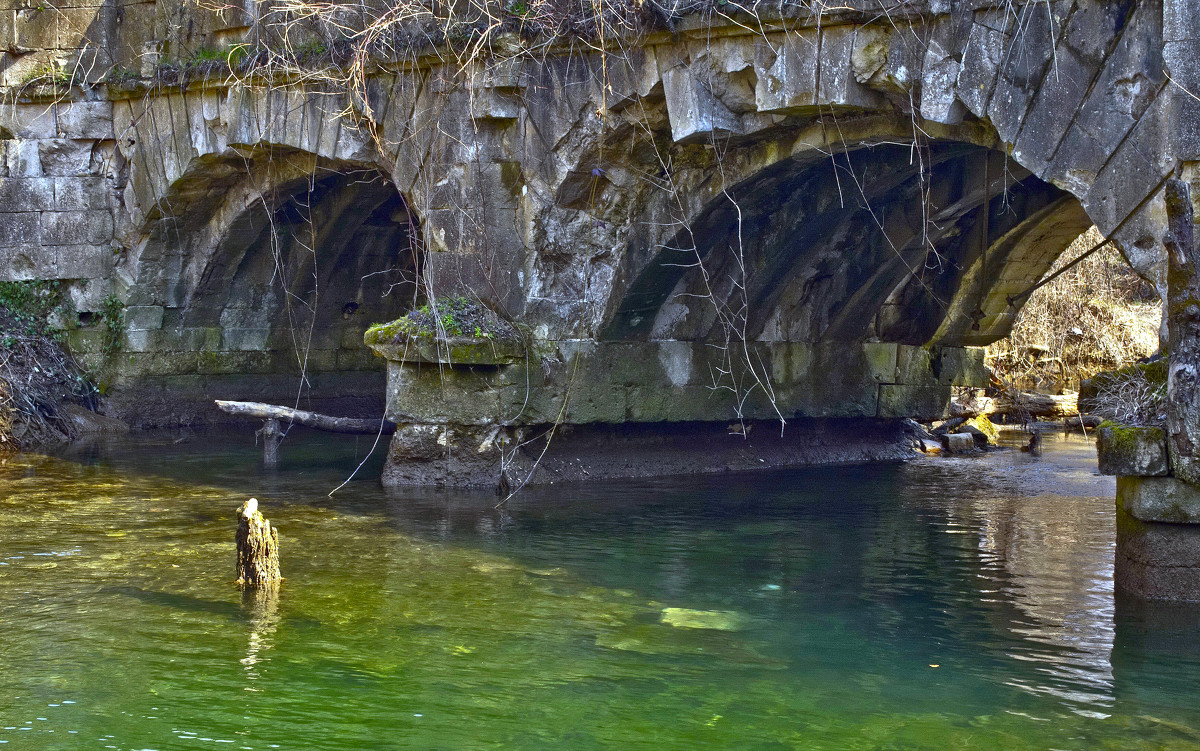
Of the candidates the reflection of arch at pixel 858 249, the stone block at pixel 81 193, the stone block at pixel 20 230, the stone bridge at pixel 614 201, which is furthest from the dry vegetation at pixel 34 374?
the reflection of arch at pixel 858 249

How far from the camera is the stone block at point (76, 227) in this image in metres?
Answer: 11.2

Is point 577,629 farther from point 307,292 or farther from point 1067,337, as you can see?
point 1067,337

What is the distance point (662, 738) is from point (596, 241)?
203 inches

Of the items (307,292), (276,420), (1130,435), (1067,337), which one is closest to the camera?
(1130,435)

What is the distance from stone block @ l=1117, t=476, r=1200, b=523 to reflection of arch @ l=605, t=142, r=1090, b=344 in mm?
2953

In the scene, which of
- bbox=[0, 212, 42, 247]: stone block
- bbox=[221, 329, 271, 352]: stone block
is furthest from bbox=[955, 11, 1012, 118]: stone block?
bbox=[0, 212, 42, 247]: stone block

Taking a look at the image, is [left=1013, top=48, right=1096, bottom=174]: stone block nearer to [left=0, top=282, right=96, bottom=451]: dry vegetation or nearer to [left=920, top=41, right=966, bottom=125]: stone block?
[left=920, top=41, right=966, bottom=125]: stone block

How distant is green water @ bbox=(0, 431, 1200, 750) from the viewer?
3.66 meters

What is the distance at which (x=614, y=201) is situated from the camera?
8258 millimetres

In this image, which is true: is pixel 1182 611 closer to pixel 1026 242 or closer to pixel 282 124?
pixel 1026 242

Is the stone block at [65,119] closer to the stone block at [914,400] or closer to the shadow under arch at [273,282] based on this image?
the shadow under arch at [273,282]

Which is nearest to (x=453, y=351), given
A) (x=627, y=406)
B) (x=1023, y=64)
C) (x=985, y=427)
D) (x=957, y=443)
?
(x=627, y=406)

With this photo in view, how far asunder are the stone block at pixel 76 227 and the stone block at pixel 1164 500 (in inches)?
373

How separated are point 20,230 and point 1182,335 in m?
10.1
